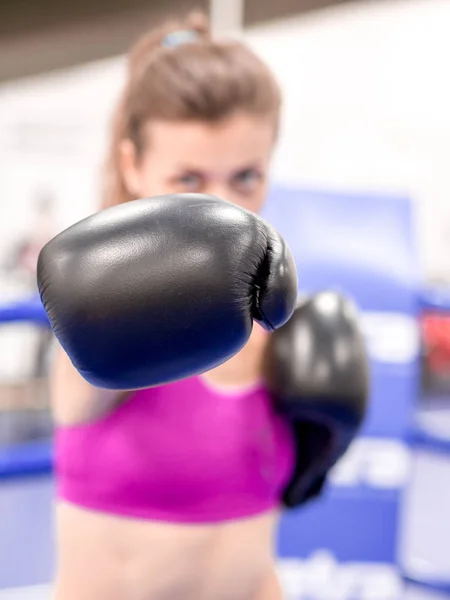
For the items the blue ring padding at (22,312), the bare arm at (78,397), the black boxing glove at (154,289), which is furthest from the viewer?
the blue ring padding at (22,312)

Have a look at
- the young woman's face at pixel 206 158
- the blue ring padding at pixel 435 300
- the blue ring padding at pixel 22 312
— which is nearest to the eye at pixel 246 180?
the young woman's face at pixel 206 158

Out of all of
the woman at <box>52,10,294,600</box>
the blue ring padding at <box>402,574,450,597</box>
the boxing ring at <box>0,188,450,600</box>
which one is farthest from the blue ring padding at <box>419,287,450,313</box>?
the woman at <box>52,10,294,600</box>

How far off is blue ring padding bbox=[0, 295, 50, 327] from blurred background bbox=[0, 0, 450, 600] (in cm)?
24

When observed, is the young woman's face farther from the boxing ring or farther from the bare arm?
the boxing ring

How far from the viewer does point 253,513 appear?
2.25 feet

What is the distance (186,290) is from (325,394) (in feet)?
1.06

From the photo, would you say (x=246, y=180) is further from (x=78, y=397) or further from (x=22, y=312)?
(x=22, y=312)

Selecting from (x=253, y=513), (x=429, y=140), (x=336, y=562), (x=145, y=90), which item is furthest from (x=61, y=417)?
(x=429, y=140)

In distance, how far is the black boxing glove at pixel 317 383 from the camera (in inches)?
27.7

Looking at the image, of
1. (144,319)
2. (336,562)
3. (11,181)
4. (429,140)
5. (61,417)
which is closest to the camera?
(144,319)

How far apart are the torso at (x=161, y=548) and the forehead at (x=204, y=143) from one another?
0.21 meters

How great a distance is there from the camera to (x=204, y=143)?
2.15 ft

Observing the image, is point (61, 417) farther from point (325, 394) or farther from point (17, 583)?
point (17, 583)

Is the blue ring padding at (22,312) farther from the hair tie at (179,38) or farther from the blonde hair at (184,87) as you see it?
the hair tie at (179,38)
